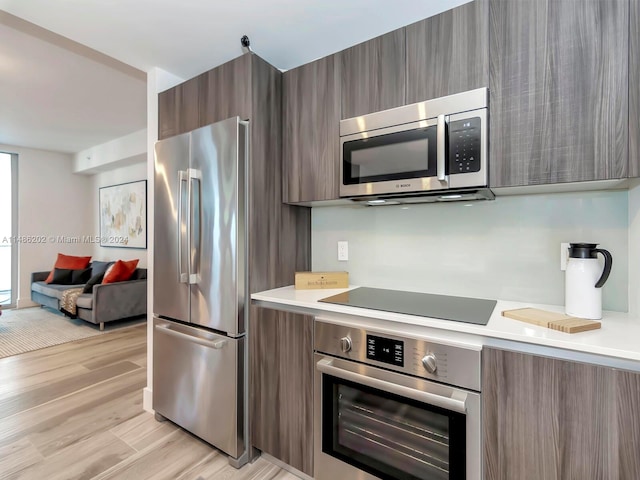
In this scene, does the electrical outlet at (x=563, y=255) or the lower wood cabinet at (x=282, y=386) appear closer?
the electrical outlet at (x=563, y=255)

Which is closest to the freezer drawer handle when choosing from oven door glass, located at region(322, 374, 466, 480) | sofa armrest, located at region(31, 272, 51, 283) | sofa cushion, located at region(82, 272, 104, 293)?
oven door glass, located at region(322, 374, 466, 480)

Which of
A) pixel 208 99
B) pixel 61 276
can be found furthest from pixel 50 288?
pixel 208 99

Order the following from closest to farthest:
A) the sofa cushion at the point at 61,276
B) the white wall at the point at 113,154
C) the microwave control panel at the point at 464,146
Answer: the microwave control panel at the point at 464,146 → the white wall at the point at 113,154 → the sofa cushion at the point at 61,276

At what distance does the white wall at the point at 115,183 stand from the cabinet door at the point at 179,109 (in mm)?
3543

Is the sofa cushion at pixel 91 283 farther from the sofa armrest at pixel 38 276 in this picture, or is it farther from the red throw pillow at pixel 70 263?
the sofa armrest at pixel 38 276

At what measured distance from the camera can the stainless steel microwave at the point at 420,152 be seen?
1.39m

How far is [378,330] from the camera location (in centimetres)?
139

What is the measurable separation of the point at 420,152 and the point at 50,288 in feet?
19.5

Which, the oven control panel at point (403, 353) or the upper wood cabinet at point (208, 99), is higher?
the upper wood cabinet at point (208, 99)

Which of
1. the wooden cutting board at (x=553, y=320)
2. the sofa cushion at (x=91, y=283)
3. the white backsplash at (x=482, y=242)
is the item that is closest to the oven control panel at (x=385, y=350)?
the wooden cutting board at (x=553, y=320)

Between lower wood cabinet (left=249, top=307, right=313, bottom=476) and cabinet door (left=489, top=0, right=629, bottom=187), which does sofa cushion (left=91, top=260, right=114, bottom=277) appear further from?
cabinet door (left=489, top=0, right=629, bottom=187)

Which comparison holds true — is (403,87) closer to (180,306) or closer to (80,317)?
(180,306)

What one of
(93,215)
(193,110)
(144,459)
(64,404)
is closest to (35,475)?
(144,459)

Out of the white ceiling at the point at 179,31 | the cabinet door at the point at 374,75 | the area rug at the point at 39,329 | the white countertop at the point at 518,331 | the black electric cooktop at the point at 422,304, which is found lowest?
the area rug at the point at 39,329
